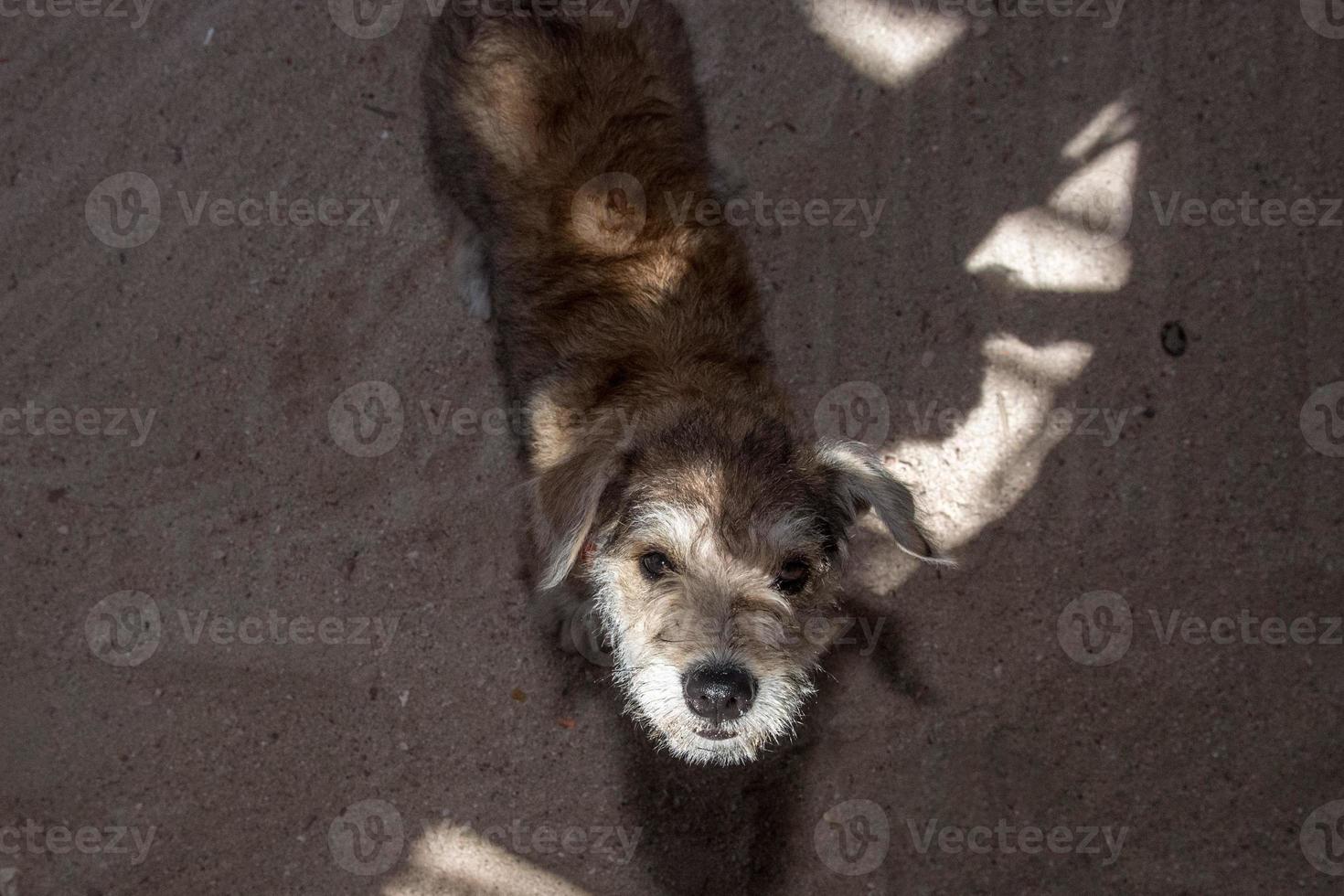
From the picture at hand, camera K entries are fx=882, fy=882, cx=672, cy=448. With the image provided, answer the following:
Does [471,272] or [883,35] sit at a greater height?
[883,35]

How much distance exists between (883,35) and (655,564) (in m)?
3.40

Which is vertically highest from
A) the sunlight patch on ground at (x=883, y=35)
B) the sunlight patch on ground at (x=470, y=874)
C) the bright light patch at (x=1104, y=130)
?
the sunlight patch on ground at (x=883, y=35)

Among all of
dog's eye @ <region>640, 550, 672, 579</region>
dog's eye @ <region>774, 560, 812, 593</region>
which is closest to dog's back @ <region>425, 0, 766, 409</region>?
dog's eye @ <region>640, 550, 672, 579</region>

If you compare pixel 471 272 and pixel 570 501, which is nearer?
pixel 570 501

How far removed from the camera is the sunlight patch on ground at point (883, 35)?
4855 mm

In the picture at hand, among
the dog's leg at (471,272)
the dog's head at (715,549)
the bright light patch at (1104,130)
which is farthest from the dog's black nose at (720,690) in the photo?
the bright light patch at (1104,130)

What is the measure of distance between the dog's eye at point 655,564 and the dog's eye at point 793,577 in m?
0.41

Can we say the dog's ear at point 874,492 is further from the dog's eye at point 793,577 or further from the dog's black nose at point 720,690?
the dog's black nose at point 720,690

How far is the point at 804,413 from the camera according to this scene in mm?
4684

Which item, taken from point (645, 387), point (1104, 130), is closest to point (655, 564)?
point (645, 387)

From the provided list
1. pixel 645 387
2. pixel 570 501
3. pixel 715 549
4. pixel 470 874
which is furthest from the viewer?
pixel 470 874

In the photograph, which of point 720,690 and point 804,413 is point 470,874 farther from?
point 804,413

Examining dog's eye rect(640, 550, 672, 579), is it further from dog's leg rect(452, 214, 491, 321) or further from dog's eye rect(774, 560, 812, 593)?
dog's leg rect(452, 214, 491, 321)

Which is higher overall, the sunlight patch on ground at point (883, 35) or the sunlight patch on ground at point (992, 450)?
the sunlight patch on ground at point (883, 35)
